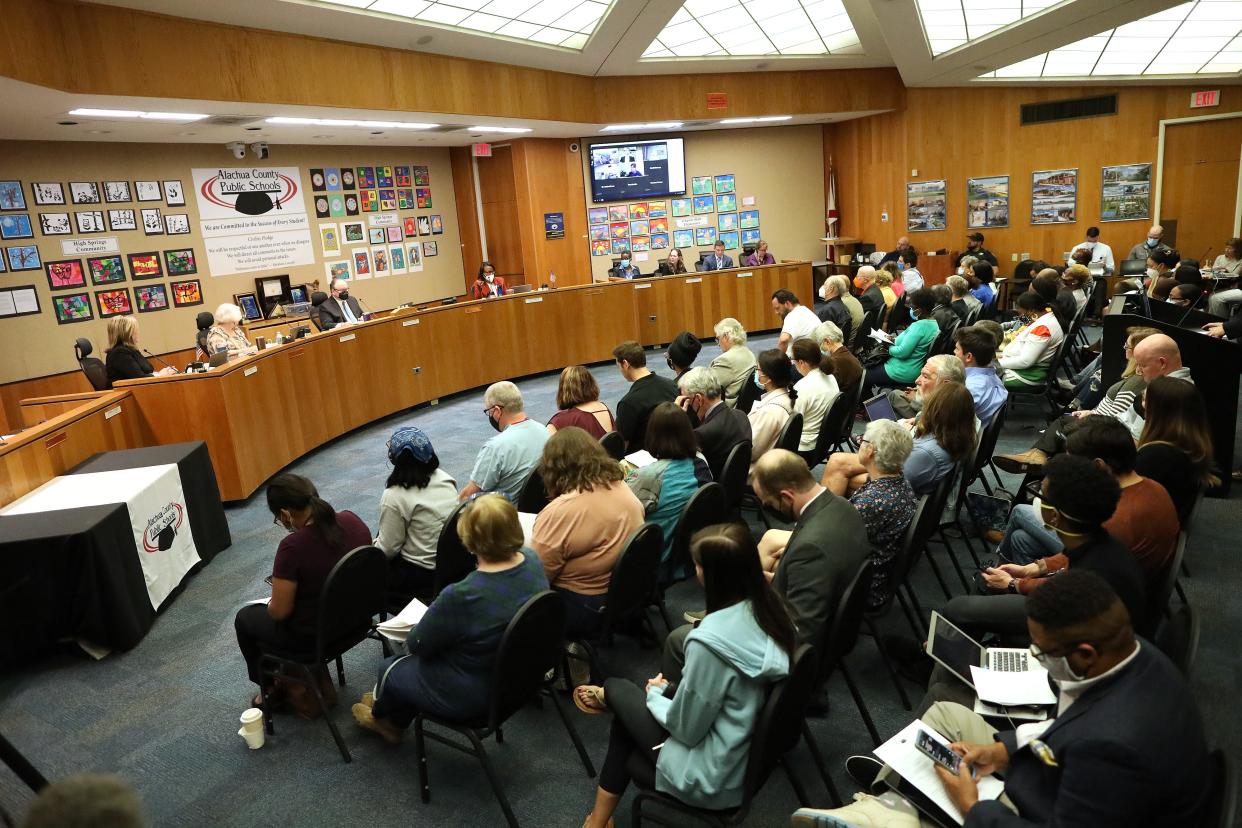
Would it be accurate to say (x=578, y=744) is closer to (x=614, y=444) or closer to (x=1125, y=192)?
(x=614, y=444)

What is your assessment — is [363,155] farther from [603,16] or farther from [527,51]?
[603,16]

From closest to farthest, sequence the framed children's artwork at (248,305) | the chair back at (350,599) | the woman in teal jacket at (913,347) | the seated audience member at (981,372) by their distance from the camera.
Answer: the chair back at (350,599), the seated audience member at (981,372), the woman in teal jacket at (913,347), the framed children's artwork at (248,305)

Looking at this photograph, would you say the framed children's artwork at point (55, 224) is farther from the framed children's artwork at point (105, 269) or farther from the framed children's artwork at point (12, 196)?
the framed children's artwork at point (105, 269)

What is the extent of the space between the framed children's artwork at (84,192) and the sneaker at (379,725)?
8.27 metres

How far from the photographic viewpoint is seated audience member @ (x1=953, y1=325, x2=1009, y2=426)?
536cm

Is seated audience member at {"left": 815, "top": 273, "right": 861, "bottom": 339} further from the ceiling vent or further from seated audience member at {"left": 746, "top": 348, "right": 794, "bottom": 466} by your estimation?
the ceiling vent

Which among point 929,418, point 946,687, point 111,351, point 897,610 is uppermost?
point 111,351

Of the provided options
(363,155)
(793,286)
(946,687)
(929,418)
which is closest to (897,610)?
(929,418)

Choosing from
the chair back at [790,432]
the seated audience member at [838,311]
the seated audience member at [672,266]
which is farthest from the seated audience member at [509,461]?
the seated audience member at [672,266]

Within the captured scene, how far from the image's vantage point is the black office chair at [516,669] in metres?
2.73

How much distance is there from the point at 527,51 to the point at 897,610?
27.9 ft

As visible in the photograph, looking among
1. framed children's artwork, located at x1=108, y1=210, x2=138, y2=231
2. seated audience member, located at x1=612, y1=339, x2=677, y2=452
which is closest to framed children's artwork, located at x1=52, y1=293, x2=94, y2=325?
framed children's artwork, located at x1=108, y1=210, x2=138, y2=231

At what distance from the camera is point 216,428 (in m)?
6.48

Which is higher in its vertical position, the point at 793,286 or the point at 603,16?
the point at 603,16
